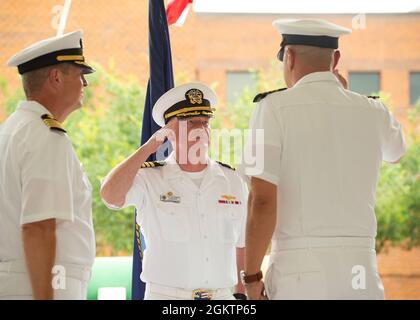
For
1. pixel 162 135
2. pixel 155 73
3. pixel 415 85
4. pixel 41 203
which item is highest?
pixel 415 85

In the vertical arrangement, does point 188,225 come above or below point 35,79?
below

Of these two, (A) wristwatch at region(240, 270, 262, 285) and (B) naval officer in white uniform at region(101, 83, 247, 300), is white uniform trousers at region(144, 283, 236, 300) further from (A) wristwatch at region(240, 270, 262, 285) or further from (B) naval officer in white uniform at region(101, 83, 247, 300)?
(A) wristwatch at region(240, 270, 262, 285)

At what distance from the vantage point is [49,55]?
101 inches

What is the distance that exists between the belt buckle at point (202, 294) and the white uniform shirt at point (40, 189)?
469mm

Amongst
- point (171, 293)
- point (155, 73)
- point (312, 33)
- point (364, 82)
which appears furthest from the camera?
point (364, 82)

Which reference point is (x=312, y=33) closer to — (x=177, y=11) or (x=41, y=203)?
(x=41, y=203)

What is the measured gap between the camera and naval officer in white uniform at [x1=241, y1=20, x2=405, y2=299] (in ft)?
7.66

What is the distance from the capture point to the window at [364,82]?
55.6 ft

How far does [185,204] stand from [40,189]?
73cm

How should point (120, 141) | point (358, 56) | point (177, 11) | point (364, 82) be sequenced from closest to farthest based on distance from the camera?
→ 1. point (177, 11)
2. point (120, 141)
3. point (358, 56)
4. point (364, 82)

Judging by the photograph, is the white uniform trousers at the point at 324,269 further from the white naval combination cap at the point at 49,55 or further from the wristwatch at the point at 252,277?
the white naval combination cap at the point at 49,55

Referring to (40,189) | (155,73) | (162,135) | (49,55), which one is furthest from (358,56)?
(40,189)

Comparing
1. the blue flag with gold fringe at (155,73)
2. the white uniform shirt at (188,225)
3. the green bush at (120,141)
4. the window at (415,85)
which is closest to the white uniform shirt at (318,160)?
the white uniform shirt at (188,225)
